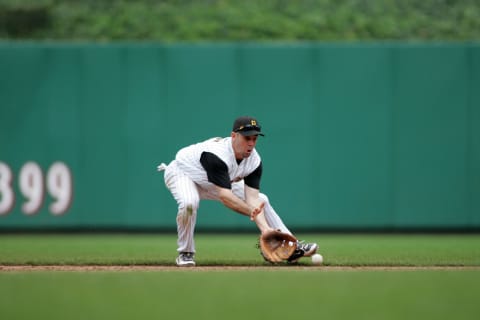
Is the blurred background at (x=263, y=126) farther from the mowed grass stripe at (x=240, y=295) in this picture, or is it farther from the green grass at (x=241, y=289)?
the mowed grass stripe at (x=240, y=295)

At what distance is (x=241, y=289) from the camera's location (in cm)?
547

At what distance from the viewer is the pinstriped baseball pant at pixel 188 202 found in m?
7.29

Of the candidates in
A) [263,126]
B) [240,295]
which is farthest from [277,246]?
[263,126]

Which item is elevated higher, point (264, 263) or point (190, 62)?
point (190, 62)

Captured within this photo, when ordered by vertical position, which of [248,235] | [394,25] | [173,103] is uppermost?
[394,25]

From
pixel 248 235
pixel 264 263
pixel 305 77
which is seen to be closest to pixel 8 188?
pixel 248 235

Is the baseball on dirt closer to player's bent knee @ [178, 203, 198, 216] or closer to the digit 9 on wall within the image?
player's bent knee @ [178, 203, 198, 216]

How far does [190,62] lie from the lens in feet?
41.8

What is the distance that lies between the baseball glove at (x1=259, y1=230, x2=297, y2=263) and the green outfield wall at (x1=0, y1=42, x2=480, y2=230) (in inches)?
204

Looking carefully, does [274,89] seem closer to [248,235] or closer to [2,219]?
[248,235]

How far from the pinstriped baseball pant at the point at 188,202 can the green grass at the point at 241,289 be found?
38cm

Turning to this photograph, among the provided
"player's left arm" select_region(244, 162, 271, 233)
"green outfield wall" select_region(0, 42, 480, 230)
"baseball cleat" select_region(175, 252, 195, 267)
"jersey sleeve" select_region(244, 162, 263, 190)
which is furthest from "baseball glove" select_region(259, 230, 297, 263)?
"green outfield wall" select_region(0, 42, 480, 230)

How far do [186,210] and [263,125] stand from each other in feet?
18.1

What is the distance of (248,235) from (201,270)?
5.70m
